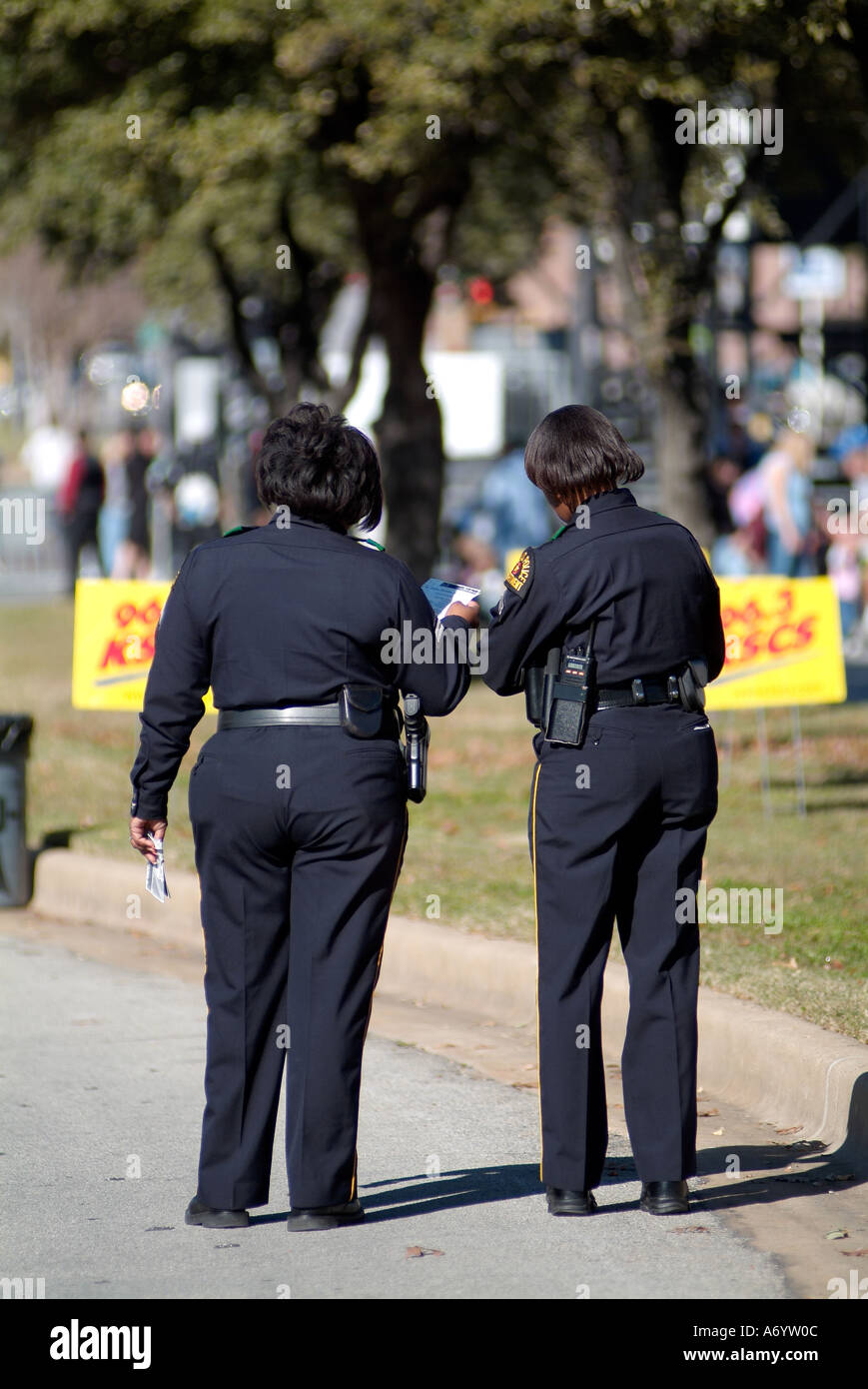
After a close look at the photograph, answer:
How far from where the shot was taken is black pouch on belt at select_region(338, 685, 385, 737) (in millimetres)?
4414

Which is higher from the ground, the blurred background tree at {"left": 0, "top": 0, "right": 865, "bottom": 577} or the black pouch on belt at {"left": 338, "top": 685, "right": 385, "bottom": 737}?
the blurred background tree at {"left": 0, "top": 0, "right": 865, "bottom": 577}

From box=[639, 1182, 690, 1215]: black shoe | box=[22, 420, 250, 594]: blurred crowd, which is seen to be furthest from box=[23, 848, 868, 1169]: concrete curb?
box=[22, 420, 250, 594]: blurred crowd

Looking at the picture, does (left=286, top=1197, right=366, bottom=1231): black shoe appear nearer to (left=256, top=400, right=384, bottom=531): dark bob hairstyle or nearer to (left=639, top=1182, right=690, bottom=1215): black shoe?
(left=639, top=1182, right=690, bottom=1215): black shoe

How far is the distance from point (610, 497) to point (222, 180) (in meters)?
12.2

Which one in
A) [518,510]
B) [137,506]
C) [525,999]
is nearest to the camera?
[525,999]

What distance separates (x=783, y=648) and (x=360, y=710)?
5.54 metres

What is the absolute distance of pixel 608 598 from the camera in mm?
4590

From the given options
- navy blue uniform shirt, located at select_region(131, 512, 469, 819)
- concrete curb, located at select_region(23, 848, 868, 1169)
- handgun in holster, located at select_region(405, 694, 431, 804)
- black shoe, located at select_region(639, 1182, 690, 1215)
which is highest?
navy blue uniform shirt, located at select_region(131, 512, 469, 819)

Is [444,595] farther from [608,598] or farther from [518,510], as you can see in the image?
[518,510]

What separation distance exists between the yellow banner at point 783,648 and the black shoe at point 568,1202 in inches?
196

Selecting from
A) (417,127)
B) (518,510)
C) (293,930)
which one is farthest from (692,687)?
(518,510)

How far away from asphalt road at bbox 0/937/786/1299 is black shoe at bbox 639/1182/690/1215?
0.03 m
